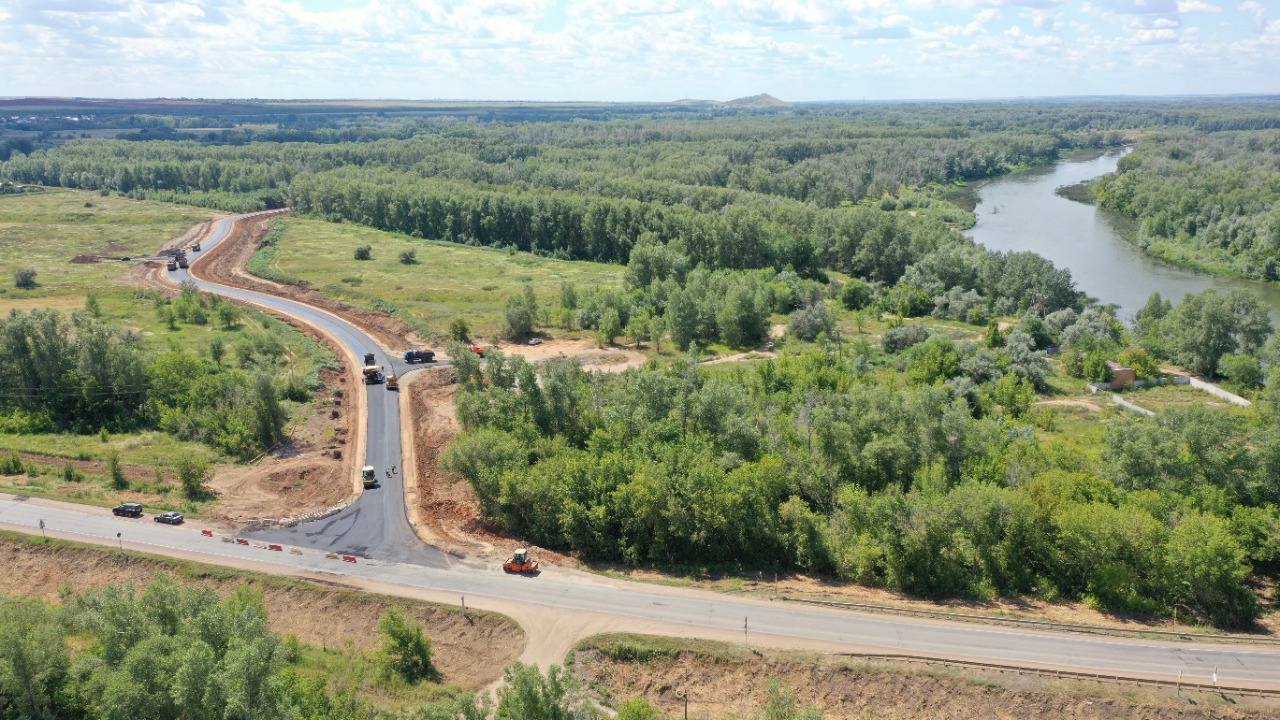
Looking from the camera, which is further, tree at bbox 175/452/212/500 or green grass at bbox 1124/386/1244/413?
green grass at bbox 1124/386/1244/413

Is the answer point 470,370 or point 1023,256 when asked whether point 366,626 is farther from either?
point 1023,256

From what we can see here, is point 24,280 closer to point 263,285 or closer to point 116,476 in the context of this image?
point 263,285

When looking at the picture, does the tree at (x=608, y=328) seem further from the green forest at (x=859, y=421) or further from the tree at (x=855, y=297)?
the tree at (x=855, y=297)

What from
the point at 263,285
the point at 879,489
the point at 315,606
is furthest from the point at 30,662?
the point at 263,285

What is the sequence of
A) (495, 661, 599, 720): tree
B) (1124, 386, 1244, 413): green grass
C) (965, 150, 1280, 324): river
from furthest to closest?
(965, 150, 1280, 324): river → (1124, 386, 1244, 413): green grass → (495, 661, 599, 720): tree

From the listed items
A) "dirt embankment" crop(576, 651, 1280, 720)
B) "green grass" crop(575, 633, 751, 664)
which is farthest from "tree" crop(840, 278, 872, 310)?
"green grass" crop(575, 633, 751, 664)

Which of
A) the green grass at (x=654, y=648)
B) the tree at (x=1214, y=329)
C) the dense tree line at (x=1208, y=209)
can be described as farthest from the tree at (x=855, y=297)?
the green grass at (x=654, y=648)

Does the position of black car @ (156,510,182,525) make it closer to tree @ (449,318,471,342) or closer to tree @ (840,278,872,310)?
tree @ (449,318,471,342)
